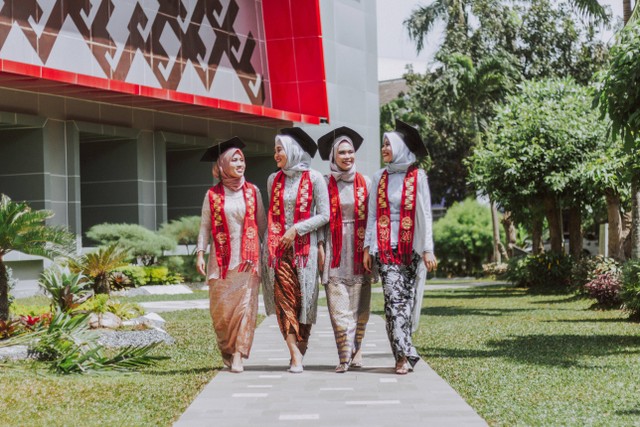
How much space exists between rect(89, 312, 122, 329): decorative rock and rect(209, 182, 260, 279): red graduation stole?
3439 mm

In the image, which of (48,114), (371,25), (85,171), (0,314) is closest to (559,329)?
(0,314)

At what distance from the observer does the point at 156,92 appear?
82.1ft

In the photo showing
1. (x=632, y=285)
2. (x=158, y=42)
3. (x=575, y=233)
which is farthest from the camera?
(x=158, y=42)

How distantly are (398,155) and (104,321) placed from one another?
16.0 ft

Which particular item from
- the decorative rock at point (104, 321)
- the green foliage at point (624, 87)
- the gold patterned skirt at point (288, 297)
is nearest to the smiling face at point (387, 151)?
the gold patterned skirt at point (288, 297)

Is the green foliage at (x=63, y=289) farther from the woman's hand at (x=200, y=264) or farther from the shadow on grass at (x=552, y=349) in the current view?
the shadow on grass at (x=552, y=349)

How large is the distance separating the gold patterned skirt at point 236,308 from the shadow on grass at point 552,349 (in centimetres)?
224

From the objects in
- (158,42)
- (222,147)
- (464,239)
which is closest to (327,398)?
(222,147)

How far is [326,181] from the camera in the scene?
940 cm

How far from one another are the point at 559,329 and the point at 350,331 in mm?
5603

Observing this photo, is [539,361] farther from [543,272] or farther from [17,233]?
[543,272]

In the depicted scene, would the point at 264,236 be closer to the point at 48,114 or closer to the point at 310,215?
the point at 310,215

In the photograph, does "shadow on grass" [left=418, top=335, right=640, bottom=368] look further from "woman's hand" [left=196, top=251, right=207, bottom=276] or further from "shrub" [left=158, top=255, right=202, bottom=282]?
"shrub" [left=158, top=255, right=202, bottom=282]

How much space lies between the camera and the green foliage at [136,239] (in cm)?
2489
